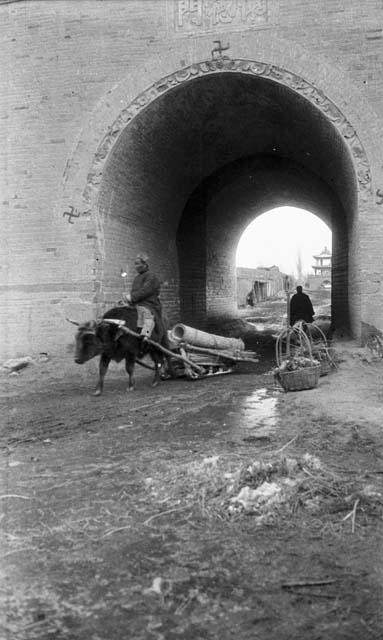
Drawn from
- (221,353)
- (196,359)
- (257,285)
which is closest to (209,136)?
(221,353)

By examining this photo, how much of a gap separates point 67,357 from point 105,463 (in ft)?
18.5

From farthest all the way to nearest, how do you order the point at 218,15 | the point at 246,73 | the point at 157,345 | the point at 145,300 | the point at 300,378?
the point at 218,15 → the point at 246,73 → the point at 145,300 → the point at 157,345 → the point at 300,378

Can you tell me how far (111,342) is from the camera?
303 inches

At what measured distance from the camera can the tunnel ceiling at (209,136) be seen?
1012cm

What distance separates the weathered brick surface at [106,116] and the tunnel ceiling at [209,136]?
46 mm

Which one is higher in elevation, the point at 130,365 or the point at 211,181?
the point at 211,181

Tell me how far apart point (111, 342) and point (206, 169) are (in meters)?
8.10

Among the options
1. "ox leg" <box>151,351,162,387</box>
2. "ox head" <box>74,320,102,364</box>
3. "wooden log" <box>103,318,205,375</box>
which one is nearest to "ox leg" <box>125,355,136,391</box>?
"wooden log" <box>103,318,205,375</box>

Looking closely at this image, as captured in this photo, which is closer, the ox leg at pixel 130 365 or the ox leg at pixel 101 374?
the ox leg at pixel 101 374

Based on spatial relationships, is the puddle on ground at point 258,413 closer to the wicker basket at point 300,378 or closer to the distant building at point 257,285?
the wicker basket at point 300,378

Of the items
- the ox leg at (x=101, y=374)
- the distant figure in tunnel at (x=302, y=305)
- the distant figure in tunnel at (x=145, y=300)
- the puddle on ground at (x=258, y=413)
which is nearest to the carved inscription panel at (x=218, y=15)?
the distant figure in tunnel at (x=145, y=300)

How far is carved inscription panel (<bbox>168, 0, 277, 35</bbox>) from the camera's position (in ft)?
31.9

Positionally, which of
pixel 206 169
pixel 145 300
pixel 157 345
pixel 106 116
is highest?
pixel 106 116

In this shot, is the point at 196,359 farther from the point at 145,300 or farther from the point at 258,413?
the point at 258,413
